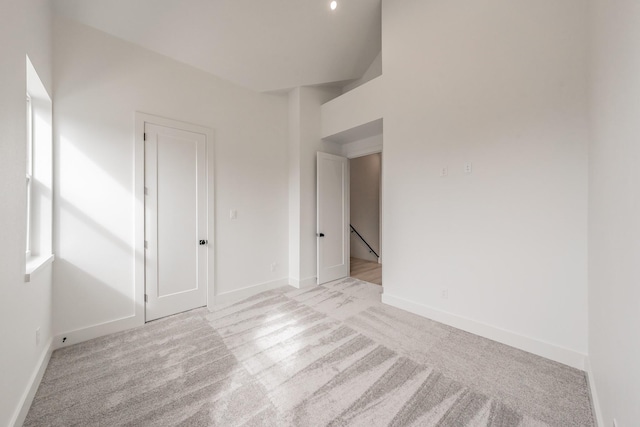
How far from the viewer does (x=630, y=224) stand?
1.01m

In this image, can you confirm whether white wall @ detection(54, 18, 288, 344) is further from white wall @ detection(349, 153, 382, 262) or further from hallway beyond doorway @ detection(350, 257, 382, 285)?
white wall @ detection(349, 153, 382, 262)

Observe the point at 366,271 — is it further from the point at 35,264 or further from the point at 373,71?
the point at 35,264

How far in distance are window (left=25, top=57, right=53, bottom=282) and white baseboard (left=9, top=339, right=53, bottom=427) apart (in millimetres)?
789

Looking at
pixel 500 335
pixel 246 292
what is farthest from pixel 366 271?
pixel 500 335

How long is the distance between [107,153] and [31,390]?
6.55 ft

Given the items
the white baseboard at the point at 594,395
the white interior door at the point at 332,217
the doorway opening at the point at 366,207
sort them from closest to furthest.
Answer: the white baseboard at the point at 594,395, the white interior door at the point at 332,217, the doorway opening at the point at 366,207

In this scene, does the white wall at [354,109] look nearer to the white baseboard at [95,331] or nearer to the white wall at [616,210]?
the white wall at [616,210]

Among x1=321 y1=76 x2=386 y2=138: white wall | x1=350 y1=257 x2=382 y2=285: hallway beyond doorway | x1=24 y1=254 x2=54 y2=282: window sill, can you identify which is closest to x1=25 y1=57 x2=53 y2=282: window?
x1=24 y1=254 x2=54 y2=282: window sill

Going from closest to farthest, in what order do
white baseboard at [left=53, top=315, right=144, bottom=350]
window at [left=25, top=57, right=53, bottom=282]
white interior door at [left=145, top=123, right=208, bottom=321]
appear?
window at [left=25, top=57, right=53, bottom=282], white baseboard at [left=53, top=315, right=144, bottom=350], white interior door at [left=145, top=123, right=208, bottom=321]

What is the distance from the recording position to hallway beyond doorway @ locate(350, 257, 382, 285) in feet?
13.9

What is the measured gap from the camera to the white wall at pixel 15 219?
1.21 meters

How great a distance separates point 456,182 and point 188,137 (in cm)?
318

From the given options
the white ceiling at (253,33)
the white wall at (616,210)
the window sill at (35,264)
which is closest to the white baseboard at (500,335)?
the white wall at (616,210)

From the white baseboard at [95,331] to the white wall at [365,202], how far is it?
463 cm
